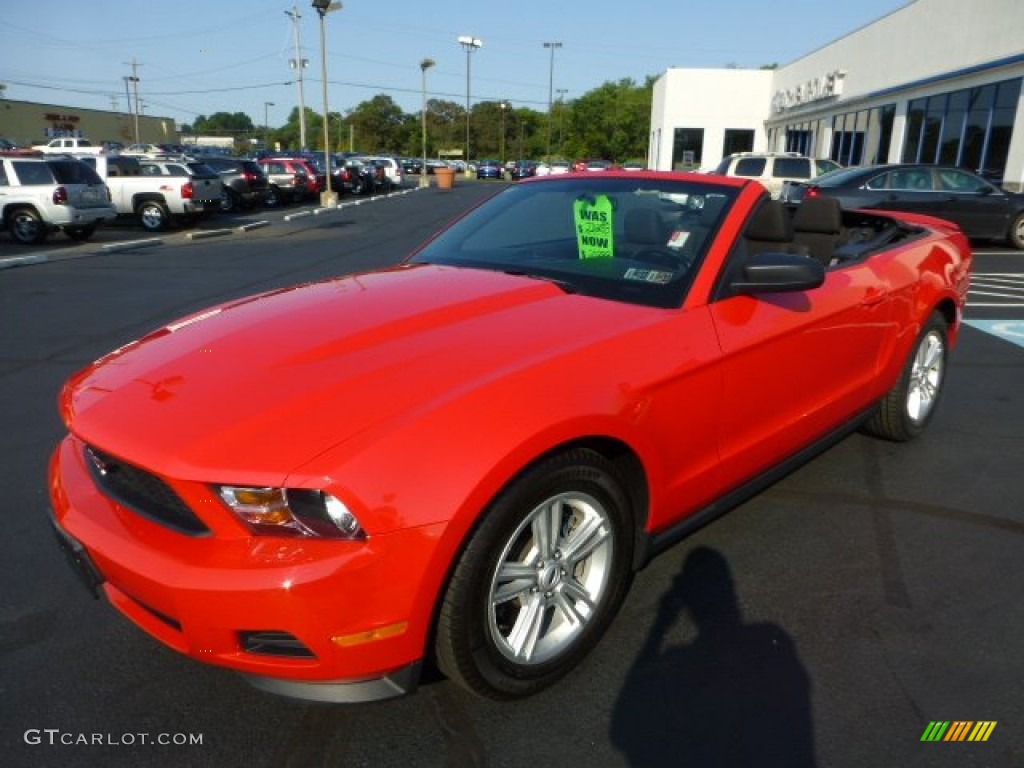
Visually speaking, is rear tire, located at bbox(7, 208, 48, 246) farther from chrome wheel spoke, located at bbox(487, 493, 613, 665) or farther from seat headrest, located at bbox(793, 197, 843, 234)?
chrome wheel spoke, located at bbox(487, 493, 613, 665)

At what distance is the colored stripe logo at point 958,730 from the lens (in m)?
2.25

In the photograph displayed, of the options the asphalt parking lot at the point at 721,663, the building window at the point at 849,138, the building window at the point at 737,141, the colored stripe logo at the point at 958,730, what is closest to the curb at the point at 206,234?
the asphalt parking lot at the point at 721,663

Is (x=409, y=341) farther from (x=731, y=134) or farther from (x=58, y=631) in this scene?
(x=731, y=134)

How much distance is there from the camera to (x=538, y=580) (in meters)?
2.37

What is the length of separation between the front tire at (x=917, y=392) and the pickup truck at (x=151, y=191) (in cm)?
1798

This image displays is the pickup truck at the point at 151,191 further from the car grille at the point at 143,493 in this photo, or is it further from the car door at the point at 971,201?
the car grille at the point at 143,493

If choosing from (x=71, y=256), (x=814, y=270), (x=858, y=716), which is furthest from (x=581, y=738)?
(x=71, y=256)

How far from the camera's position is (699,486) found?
2816 millimetres

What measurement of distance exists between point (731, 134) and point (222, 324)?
154ft

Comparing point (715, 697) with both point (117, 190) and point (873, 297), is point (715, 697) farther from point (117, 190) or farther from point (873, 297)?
point (117, 190)

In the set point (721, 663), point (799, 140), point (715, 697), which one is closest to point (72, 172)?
point (721, 663)

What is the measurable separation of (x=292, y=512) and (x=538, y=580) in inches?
32.1

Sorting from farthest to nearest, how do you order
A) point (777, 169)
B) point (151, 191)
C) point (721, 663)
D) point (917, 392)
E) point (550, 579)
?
1. point (777, 169)
2. point (151, 191)
3. point (917, 392)
4. point (721, 663)
5. point (550, 579)

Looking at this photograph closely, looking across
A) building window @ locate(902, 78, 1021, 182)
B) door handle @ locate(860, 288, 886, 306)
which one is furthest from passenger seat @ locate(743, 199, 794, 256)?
building window @ locate(902, 78, 1021, 182)
